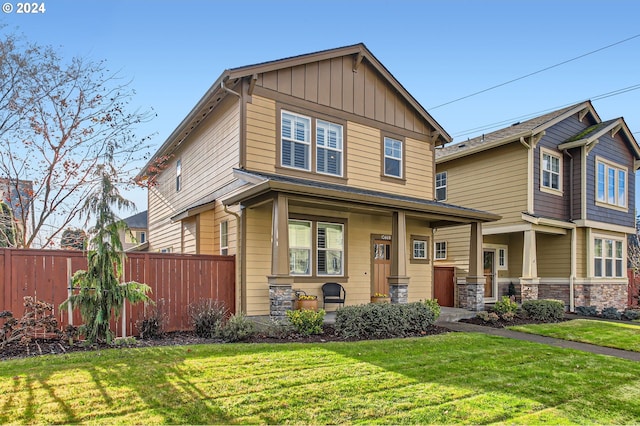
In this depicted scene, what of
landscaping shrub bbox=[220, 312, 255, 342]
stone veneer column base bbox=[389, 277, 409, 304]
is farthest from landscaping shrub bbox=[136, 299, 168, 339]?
stone veneer column base bbox=[389, 277, 409, 304]

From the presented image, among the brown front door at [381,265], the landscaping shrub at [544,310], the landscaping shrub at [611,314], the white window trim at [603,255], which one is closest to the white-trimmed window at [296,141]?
the brown front door at [381,265]

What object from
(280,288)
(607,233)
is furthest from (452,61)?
(280,288)

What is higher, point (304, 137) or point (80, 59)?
point (80, 59)

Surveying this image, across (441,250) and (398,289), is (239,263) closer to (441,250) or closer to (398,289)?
(398,289)

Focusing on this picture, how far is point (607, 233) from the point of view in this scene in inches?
719

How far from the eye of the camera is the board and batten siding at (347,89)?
1177 centimetres

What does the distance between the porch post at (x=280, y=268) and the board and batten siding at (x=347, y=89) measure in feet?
11.9

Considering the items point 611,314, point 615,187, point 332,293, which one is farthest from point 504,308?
point 615,187

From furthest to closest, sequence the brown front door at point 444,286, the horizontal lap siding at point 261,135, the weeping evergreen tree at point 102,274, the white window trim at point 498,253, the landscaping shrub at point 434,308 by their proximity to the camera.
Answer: the white window trim at point 498,253 → the brown front door at point 444,286 → the horizontal lap siding at point 261,135 → the landscaping shrub at point 434,308 → the weeping evergreen tree at point 102,274

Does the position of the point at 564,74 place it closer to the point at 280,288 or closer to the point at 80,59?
the point at 280,288

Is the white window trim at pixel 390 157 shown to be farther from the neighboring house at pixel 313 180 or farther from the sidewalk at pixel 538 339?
the sidewalk at pixel 538 339

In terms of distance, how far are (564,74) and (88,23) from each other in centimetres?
1892

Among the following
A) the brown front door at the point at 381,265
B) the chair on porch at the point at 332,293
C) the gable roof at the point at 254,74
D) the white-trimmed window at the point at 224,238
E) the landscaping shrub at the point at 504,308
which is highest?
the gable roof at the point at 254,74

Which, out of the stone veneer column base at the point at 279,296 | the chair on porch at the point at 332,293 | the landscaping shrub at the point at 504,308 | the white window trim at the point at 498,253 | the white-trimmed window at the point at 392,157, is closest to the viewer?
the stone veneer column base at the point at 279,296
